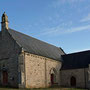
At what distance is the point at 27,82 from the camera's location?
90.6 ft

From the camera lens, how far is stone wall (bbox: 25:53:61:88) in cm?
2828

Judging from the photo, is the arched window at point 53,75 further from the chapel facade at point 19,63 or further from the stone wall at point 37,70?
the chapel facade at point 19,63

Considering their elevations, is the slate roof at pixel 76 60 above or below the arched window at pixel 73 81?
above

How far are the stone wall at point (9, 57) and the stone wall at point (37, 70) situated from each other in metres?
1.82

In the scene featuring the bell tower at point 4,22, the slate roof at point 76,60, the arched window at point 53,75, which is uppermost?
the bell tower at point 4,22

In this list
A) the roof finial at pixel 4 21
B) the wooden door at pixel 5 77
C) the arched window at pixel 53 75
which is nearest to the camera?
the wooden door at pixel 5 77

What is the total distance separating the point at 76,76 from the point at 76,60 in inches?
154

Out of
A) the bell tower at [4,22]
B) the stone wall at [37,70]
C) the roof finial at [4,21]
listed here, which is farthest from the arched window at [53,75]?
the roof finial at [4,21]

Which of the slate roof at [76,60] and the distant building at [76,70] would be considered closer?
the distant building at [76,70]

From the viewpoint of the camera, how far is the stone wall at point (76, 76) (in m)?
33.6

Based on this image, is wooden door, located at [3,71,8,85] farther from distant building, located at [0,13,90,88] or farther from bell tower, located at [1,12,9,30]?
bell tower, located at [1,12,9,30]

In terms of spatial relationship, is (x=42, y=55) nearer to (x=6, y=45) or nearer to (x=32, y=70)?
(x=32, y=70)

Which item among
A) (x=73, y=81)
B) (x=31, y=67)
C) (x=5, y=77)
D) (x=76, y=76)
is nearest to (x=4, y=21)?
(x=31, y=67)

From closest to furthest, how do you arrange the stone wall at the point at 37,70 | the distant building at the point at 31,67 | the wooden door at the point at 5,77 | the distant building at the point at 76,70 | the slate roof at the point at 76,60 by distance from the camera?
the distant building at the point at 31,67
the stone wall at the point at 37,70
the wooden door at the point at 5,77
the distant building at the point at 76,70
the slate roof at the point at 76,60
